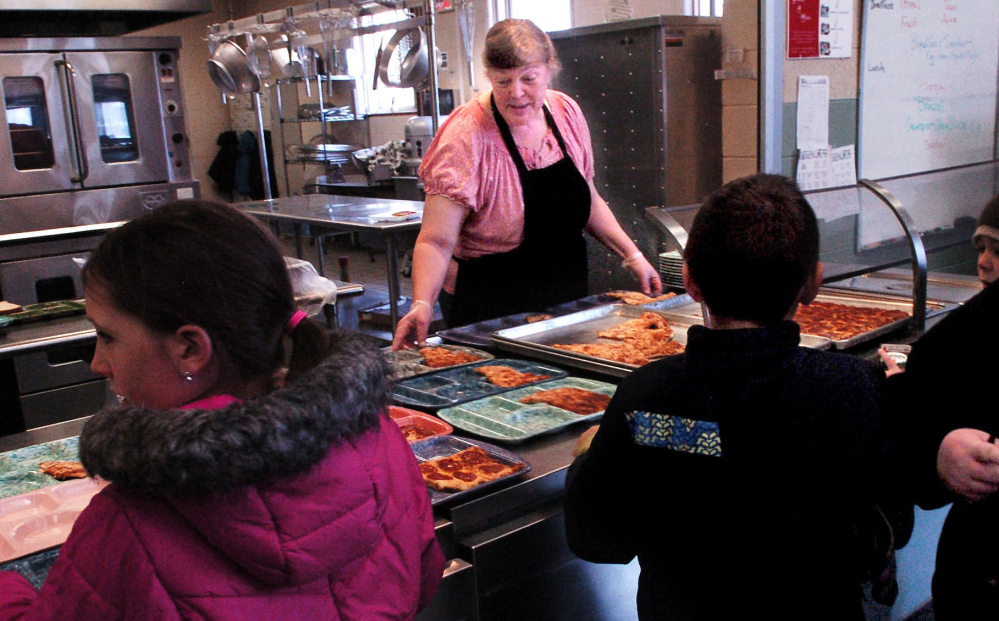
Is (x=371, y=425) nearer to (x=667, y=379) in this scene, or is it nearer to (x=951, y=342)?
(x=667, y=379)

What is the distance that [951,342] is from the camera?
4.43 ft

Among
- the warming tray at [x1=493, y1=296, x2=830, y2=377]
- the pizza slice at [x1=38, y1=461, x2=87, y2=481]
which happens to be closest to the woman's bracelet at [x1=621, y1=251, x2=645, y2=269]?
the warming tray at [x1=493, y1=296, x2=830, y2=377]

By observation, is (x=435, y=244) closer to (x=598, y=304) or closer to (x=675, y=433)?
(x=598, y=304)

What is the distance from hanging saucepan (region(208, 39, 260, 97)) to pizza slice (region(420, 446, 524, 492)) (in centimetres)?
541

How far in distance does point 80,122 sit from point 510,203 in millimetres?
3167

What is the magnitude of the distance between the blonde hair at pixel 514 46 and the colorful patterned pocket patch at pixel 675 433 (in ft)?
4.40

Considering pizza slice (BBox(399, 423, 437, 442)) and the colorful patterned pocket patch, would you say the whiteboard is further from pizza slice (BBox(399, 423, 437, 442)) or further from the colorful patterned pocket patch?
the colorful patterned pocket patch

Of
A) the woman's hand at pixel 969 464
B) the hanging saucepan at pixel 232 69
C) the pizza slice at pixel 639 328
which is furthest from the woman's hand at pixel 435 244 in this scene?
the hanging saucepan at pixel 232 69

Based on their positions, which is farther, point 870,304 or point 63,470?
point 870,304

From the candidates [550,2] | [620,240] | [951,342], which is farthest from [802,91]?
[550,2]

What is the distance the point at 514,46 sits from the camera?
2.25 meters

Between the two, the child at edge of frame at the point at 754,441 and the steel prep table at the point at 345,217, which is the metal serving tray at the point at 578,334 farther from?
the steel prep table at the point at 345,217

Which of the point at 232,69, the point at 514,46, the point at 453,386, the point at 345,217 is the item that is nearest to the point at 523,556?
the point at 453,386

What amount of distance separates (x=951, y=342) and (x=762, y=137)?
7.36ft
